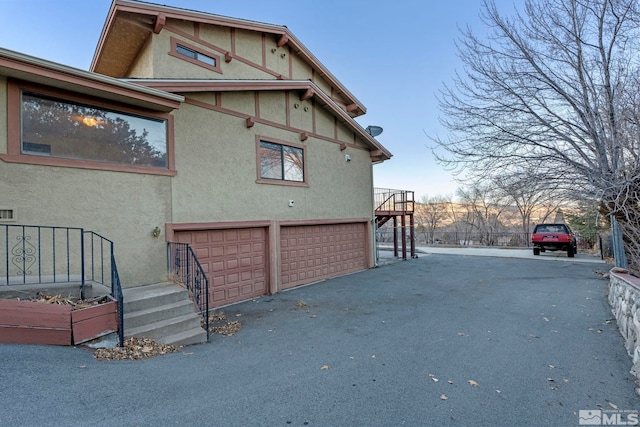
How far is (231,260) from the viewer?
8016mm

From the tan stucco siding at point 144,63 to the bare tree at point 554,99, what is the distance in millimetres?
8061

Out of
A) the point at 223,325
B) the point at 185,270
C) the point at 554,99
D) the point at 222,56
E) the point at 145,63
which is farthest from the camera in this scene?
the point at 222,56

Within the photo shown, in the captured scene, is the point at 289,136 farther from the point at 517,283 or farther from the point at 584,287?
the point at 584,287

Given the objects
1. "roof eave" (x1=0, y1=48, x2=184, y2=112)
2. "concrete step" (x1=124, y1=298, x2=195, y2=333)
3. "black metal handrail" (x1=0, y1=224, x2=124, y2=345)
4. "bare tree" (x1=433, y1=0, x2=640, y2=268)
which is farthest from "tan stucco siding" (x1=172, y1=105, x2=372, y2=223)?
"bare tree" (x1=433, y1=0, x2=640, y2=268)

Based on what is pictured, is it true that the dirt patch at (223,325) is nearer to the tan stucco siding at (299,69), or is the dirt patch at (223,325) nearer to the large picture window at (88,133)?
the large picture window at (88,133)

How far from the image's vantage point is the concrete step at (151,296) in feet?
16.4

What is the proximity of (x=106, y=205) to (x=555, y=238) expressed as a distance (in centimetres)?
1825

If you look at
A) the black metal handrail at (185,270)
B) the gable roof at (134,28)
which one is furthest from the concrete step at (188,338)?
the gable roof at (134,28)

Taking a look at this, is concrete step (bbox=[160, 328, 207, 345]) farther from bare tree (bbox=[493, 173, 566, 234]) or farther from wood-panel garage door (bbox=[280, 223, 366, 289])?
bare tree (bbox=[493, 173, 566, 234])

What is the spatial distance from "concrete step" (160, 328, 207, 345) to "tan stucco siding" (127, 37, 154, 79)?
6616mm

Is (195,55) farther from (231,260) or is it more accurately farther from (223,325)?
(223,325)

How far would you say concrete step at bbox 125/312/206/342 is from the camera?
4.64 metres

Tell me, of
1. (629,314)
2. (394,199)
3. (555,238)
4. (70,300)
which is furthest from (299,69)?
(555,238)

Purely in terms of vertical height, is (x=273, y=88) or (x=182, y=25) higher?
(x=182, y=25)
